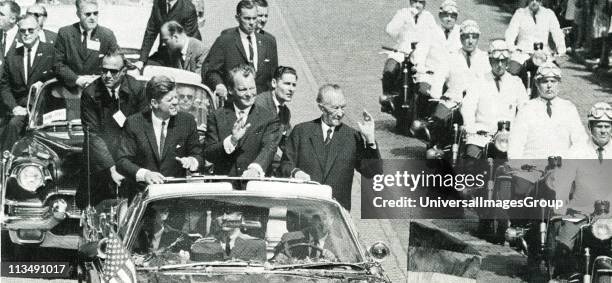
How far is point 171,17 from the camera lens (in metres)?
12.8

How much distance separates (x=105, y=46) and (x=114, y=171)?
6.83 feet

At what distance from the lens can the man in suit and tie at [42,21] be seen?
12195mm

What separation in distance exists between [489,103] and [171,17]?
2.56 m

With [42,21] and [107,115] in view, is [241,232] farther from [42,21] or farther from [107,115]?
[42,21]

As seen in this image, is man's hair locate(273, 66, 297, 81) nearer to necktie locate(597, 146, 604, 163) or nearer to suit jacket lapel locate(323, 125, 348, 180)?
suit jacket lapel locate(323, 125, 348, 180)

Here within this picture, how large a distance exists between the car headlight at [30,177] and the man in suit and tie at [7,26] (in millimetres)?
1622

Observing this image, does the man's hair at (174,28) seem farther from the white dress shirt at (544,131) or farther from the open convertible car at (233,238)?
the open convertible car at (233,238)

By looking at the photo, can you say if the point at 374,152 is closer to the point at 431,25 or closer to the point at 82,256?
the point at 82,256

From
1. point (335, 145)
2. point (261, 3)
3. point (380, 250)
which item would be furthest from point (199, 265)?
point (261, 3)

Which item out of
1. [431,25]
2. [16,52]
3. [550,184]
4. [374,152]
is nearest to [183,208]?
[374,152]

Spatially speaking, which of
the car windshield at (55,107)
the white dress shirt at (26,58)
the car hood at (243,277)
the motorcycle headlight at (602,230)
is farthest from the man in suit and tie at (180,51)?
the car hood at (243,277)

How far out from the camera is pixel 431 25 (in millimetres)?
13781

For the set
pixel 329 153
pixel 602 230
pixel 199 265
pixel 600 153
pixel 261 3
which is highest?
pixel 261 3

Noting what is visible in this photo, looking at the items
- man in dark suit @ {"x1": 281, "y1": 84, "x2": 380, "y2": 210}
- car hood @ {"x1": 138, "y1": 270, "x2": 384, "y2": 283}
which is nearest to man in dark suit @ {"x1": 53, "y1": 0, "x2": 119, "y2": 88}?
man in dark suit @ {"x1": 281, "y1": 84, "x2": 380, "y2": 210}
